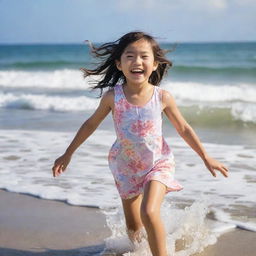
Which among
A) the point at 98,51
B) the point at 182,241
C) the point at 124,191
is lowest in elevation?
the point at 182,241

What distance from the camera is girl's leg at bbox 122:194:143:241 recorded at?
11.2ft

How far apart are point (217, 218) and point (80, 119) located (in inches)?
267

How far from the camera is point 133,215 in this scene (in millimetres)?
3445

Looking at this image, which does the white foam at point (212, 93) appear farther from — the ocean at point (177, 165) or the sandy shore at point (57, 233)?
the sandy shore at point (57, 233)

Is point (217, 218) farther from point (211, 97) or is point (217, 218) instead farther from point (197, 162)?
point (211, 97)

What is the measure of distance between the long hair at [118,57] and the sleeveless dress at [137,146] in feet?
0.80

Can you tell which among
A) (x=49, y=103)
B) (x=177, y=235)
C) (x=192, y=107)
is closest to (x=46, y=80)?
(x=49, y=103)

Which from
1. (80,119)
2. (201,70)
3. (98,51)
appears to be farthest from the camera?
(201,70)

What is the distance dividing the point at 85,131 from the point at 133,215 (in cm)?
59

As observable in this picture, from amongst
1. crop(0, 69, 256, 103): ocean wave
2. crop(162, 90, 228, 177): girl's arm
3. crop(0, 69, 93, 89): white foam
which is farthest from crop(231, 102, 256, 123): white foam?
crop(0, 69, 93, 89): white foam

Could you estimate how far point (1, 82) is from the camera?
2284cm

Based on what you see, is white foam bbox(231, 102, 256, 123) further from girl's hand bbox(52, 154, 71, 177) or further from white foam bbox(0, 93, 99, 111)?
girl's hand bbox(52, 154, 71, 177)

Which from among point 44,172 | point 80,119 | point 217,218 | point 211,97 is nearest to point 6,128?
point 80,119

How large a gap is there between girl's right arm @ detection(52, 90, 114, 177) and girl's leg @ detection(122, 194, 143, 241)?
43cm
